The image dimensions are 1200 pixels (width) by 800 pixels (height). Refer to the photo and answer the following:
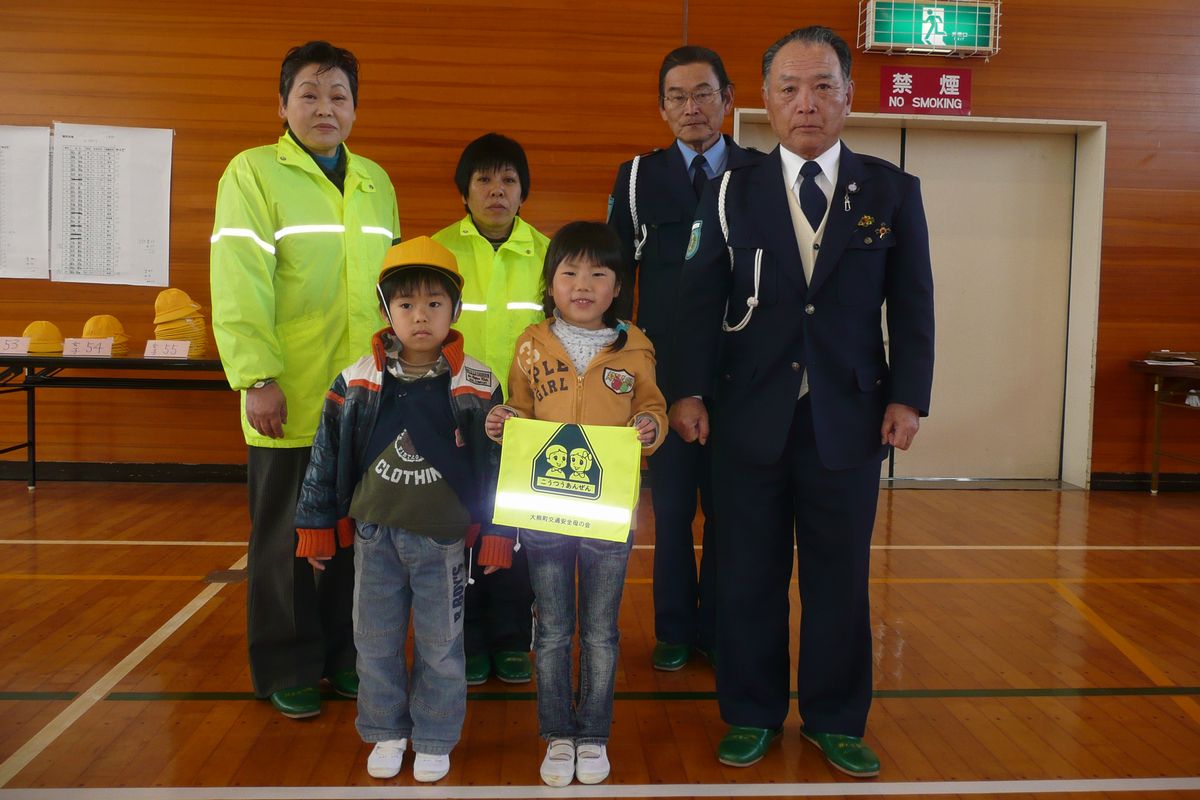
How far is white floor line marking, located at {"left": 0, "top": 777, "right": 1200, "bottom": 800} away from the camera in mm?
2104

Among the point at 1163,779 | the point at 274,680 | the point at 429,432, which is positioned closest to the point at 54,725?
the point at 274,680

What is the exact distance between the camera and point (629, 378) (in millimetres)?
2223

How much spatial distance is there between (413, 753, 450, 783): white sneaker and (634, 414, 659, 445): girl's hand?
87 centimetres

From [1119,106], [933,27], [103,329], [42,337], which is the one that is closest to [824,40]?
[933,27]

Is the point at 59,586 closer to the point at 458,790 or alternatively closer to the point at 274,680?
the point at 274,680

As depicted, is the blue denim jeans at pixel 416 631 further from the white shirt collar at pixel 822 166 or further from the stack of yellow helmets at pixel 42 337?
the stack of yellow helmets at pixel 42 337

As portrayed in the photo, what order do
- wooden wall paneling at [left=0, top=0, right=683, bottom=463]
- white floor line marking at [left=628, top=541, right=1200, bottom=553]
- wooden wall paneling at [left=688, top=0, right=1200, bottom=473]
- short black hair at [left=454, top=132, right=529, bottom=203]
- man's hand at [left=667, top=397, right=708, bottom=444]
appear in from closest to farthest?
man's hand at [left=667, top=397, right=708, bottom=444], short black hair at [left=454, top=132, right=529, bottom=203], white floor line marking at [left=628, top=541, right=1200, bottom=553], wooden wall paneling at [left=0, top=0, right=683, bottom=463], wooden wall paneling at [left=688, top=0, right=1200, bottom=473]

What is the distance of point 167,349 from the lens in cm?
527

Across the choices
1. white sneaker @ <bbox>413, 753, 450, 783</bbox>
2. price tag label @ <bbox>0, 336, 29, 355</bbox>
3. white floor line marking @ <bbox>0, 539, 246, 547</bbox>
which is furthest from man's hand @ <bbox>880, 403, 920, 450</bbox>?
price tag label @ <bbox>0, 336, 29, 355</bbox>

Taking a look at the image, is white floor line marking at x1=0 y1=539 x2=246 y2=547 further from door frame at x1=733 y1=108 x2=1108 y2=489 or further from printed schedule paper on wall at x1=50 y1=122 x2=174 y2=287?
door frame at x1=733 y1=108 x2=1108 y2=489

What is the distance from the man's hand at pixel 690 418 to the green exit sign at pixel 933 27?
4.15m

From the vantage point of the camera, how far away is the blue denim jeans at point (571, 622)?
7.20ft

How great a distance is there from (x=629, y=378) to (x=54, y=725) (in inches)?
68.3

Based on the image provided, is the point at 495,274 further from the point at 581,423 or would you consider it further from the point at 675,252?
the point at 581,423
